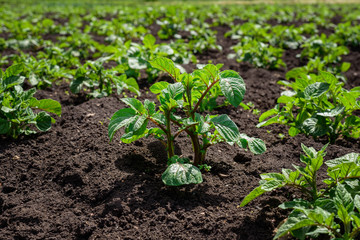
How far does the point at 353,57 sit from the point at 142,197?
15.9ft

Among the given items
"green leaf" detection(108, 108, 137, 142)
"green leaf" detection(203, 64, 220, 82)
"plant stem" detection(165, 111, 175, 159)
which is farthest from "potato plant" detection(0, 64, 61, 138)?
"green leaf" detection(203, 64, 220, 82)

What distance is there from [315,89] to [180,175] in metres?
1.37

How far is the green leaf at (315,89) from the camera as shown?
273 cm

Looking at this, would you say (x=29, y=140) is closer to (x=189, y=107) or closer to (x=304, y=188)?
(x=189, y=107)

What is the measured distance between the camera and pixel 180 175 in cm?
215

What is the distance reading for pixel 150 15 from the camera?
789 cm

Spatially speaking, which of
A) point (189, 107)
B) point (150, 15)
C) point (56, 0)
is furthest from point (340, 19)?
point (56, 0)

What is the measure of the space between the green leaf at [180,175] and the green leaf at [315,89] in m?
1.20

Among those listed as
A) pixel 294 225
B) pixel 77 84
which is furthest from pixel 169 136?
pixel 77 84

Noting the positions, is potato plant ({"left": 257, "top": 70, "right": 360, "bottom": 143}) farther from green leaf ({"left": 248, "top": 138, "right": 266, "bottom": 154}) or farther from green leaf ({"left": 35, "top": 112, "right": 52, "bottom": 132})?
green leaf ({"left": 35, "top": 112, "right": 52, "bottom": 132})

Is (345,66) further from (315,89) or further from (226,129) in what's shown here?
(226,129)

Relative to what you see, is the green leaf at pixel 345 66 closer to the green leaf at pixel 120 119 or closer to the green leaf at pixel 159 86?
the green leaf at pixel 159 86

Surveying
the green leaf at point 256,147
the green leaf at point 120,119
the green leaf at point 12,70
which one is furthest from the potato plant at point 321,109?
the green leaf at point 12,70

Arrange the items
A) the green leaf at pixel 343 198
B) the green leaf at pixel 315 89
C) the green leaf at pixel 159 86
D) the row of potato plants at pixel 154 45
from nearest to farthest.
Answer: the green leaf at pixel 343 198 < the green leaf at pixel 159 86 < the green leaf at pixel 315 89 < the row of potato plants at pixel 154 45
